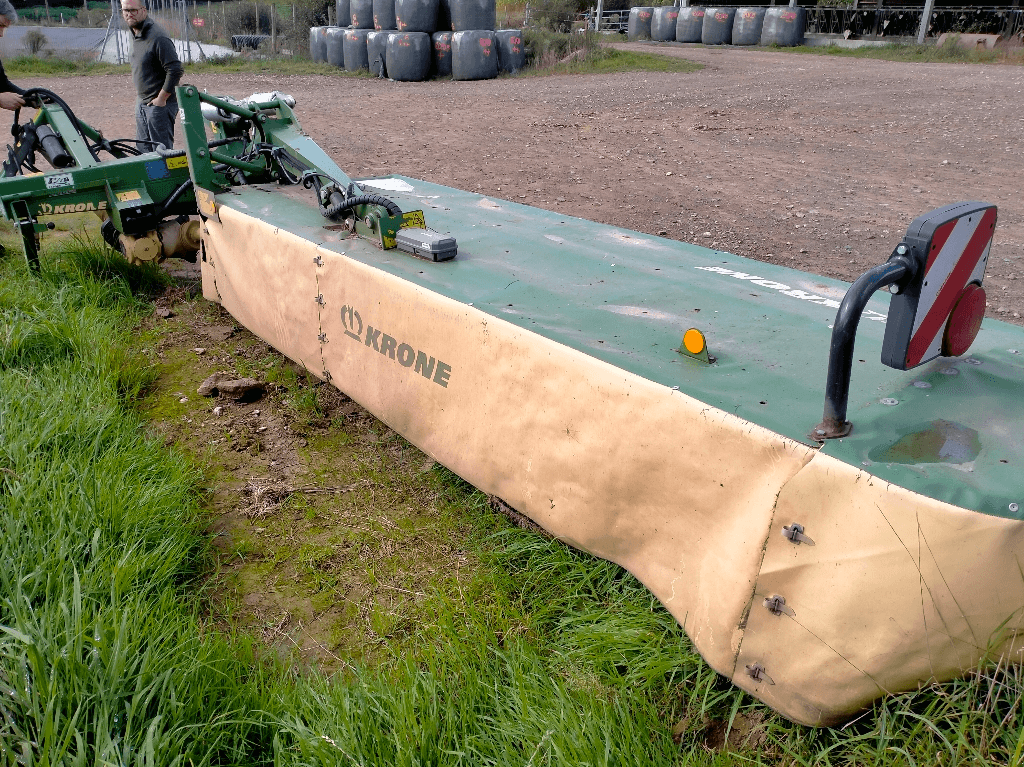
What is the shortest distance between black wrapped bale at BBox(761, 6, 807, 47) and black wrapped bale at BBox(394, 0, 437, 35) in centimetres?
1249

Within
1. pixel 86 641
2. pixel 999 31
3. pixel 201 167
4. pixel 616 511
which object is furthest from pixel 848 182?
pixel 999 31

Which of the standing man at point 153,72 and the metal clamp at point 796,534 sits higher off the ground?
the standing man at point 153,72

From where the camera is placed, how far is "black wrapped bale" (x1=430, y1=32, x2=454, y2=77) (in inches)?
589

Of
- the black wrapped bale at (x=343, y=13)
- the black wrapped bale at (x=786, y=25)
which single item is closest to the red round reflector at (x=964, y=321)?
the black wrapped bale at (x=343, y=13)

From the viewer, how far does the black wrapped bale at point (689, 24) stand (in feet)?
83.3

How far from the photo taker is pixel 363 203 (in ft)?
9.77

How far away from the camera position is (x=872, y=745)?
1.58 meters

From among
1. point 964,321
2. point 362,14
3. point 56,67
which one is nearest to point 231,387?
point 964,321

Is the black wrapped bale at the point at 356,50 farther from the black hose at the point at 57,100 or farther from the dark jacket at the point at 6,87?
the black hose at the point at 57,100

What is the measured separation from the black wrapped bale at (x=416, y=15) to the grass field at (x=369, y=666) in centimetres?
1401

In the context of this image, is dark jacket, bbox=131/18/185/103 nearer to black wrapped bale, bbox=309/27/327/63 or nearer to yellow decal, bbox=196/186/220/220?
yellow decal, bbox=196/186/220/220

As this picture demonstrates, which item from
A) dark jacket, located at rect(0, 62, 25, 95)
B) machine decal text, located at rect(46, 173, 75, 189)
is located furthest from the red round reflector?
dark jacket, located at rect(0, 62, 25, 95)

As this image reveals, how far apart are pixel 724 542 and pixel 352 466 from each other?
5.26 ft

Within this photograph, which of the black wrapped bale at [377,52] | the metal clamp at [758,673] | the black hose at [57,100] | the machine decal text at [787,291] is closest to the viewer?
the metal clamp at [758,673]
